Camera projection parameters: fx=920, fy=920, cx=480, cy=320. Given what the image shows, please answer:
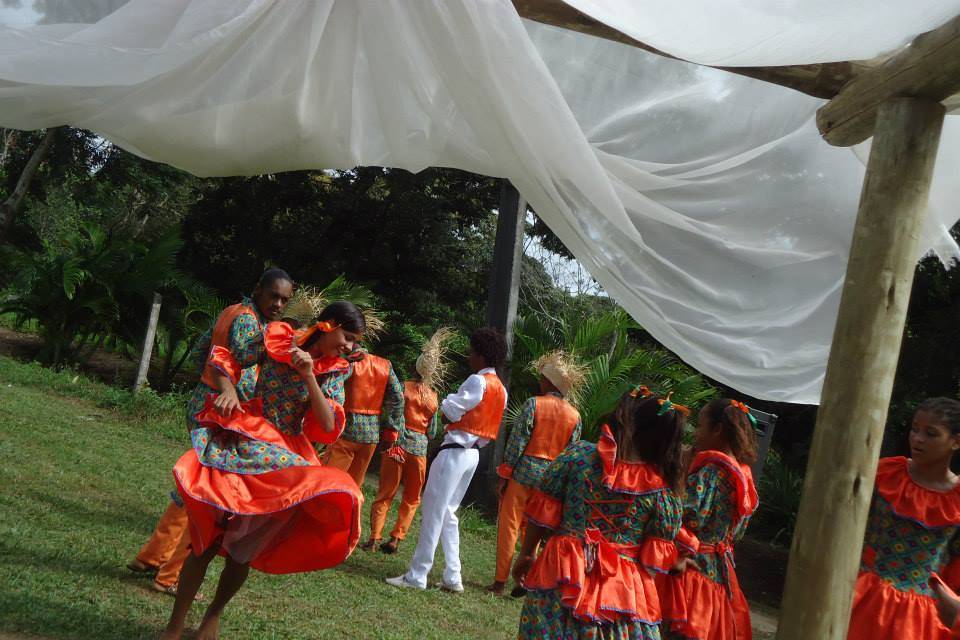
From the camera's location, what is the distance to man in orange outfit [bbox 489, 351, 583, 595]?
7.95 meters

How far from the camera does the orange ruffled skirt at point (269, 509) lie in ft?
14.1

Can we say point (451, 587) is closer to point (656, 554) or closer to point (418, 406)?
point (418, 406)

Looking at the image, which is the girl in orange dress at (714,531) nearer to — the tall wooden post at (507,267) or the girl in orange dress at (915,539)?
the girl in orange dress at (915,539)

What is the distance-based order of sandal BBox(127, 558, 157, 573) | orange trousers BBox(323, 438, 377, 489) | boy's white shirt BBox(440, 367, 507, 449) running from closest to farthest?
sandal BBox(127, 558, 157, 573), boy's white shirt BBox(440, 367, 507, 449), orange trousers BBox(323, 438, 377, 489)

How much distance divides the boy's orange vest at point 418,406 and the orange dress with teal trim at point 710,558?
464 cm

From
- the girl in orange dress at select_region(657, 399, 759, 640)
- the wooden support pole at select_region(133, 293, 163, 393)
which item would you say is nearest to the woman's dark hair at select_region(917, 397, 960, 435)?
the girl in orange dress at select_region(657, 399, 759, 640)

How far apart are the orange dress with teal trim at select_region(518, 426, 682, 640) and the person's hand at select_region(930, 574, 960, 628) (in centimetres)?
132

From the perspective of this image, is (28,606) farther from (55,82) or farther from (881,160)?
(881,160)

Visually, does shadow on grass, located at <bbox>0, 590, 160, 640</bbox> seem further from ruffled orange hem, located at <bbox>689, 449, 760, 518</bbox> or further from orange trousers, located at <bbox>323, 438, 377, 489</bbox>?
orange trousers, located at <bbox>323, 438, 377, 489</bbox>

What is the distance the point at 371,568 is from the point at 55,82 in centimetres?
580

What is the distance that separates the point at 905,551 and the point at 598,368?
8008mm

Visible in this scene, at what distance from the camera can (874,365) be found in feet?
11.5

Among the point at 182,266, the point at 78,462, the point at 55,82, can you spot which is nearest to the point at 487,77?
the point at 55,82

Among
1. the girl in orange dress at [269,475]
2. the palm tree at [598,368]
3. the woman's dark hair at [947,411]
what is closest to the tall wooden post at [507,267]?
the palm tree at [598,368]
